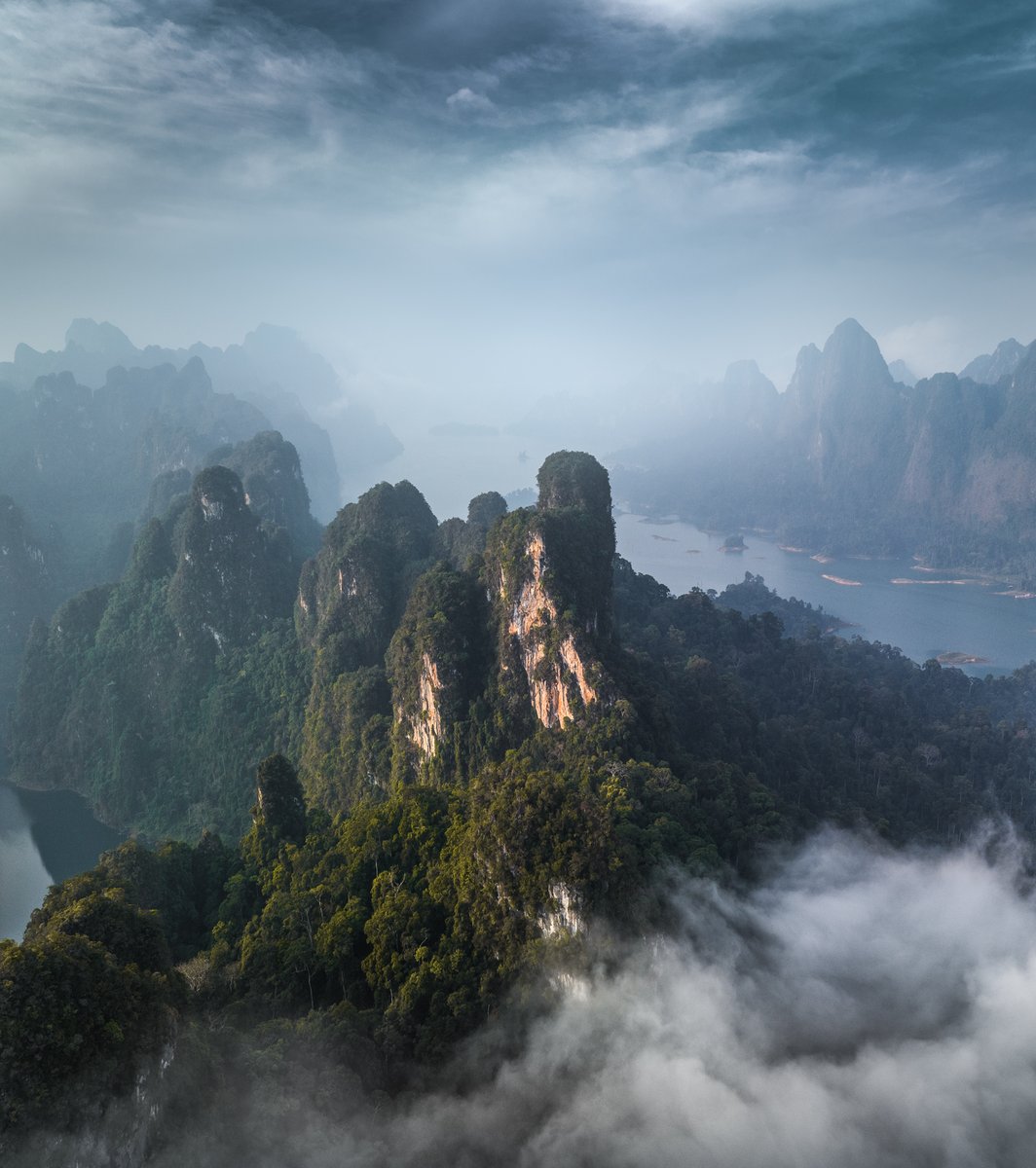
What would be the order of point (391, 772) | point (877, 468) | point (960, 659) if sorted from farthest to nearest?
point (877, 468), point (960, 659), point (391, 772)

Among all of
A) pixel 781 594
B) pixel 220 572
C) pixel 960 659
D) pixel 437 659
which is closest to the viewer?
pixel 437 659

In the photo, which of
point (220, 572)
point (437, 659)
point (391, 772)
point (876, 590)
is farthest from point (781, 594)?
point (437, 659)

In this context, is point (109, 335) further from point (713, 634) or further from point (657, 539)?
point (713, 634)

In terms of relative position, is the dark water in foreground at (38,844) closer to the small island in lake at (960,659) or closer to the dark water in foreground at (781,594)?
the dark water in foreground at (781,594)

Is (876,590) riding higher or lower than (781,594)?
higher

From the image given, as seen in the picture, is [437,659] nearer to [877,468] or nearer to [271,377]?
[877,468]

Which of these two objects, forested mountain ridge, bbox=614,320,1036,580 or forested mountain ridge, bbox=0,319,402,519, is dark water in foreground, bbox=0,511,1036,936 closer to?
forested mountain ridge, bbox=614,320,1036,580

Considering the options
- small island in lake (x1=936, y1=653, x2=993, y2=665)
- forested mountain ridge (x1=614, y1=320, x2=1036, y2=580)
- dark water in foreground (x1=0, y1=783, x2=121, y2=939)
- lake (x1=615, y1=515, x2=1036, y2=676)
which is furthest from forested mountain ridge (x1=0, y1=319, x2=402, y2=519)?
small island in lake (x1=936, y1=653, x2=993, y2=665)

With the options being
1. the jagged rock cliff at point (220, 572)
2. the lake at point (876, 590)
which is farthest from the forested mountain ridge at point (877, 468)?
the jagged rock cliff at point (220, 572)
